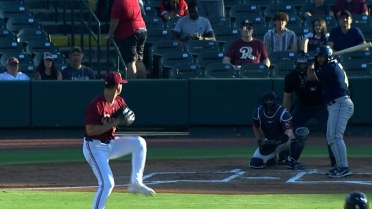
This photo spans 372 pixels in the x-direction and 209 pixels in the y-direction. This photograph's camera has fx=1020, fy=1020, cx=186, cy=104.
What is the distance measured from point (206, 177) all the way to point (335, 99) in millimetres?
1971

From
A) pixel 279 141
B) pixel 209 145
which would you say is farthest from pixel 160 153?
pixel 279 141

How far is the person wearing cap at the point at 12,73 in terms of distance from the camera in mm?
17703

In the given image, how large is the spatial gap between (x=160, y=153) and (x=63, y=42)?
5.50 meters

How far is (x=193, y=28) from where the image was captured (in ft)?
64.3

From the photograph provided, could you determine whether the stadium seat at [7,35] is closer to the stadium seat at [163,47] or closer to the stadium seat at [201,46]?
the stadium seat at [163,47]

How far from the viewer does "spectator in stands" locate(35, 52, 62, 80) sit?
1812cm

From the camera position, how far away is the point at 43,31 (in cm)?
2008

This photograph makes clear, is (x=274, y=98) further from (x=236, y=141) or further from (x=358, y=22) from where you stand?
(x=358, y=22)

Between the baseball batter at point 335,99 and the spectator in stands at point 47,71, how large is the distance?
6407 mm

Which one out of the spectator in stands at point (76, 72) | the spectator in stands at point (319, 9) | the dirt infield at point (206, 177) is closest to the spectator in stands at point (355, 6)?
the spectator in stands at point (319, 9)

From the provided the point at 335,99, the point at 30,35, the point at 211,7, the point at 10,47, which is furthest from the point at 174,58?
the point at 335,99

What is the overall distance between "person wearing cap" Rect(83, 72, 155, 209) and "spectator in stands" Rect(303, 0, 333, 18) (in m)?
11.5

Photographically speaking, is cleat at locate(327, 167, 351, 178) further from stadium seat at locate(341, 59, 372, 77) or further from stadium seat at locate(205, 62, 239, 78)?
stadium seat at locate(341, 59, 372, 77)

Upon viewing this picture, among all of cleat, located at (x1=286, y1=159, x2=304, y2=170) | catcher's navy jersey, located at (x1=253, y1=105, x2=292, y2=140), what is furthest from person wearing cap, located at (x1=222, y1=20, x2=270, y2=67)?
cleat, located at (x1=286, y1=159, x2=304, y2=170)
